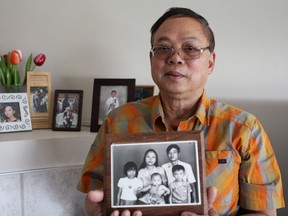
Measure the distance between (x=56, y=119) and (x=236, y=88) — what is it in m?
A: 0.93

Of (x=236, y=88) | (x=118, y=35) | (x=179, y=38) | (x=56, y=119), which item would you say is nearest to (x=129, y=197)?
(x=179, y=38)

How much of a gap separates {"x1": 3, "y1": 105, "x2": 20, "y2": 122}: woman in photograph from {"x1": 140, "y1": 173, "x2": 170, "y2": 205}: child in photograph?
36.2 inches

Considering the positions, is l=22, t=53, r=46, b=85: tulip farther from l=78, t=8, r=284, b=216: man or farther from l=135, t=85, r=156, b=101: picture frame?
l=78, t=8, r=284, b=216: man

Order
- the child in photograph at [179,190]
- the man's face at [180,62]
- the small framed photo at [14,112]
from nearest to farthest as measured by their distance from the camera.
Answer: the child in photograph at [179,190] < the man's face at [180,62] < the small framed photo at [14,112]

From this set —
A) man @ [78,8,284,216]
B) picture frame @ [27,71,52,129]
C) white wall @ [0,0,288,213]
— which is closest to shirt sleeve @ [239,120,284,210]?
man @ [78,8,284,216]

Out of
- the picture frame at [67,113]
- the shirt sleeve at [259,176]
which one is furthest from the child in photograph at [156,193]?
the picture frame at [67,113]

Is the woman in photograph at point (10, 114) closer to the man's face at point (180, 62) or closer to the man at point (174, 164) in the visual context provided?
the man's face at point (180, 62)

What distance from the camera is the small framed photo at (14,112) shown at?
5.02 ft

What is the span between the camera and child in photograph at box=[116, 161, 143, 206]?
2.76 ft

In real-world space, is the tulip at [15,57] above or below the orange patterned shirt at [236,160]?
above

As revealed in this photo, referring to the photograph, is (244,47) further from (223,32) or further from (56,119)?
(56,119)

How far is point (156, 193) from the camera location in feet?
2.75

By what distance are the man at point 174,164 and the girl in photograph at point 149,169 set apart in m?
0.01

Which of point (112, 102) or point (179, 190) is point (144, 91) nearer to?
point (112, 102)
